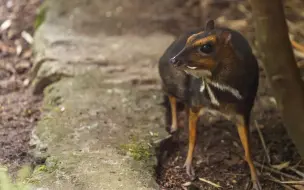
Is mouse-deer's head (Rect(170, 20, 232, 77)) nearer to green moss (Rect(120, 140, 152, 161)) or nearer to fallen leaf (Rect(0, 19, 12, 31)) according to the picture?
green moss (Rect(120, 140, 152, 161))

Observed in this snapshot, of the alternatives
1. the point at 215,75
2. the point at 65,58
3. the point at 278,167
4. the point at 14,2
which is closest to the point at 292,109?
the point at 215,75

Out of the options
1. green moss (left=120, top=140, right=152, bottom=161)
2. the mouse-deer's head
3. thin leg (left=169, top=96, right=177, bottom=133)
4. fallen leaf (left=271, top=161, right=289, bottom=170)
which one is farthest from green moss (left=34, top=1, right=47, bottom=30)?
fallen leaf (left=271, top=161, right=289, bottom=170)

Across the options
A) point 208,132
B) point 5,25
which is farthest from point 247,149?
point 5,25

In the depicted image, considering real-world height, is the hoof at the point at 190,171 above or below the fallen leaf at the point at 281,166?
above

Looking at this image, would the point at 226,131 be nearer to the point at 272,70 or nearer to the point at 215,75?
the point at 215,75

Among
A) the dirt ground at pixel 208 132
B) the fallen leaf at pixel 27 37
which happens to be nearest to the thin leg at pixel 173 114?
the dirt ground at pixel 208 132

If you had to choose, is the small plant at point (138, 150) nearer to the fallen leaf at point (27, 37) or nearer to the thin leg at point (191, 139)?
the thin leg at point (191, 139)

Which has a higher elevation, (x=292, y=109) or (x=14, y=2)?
(x=292, y=109)
